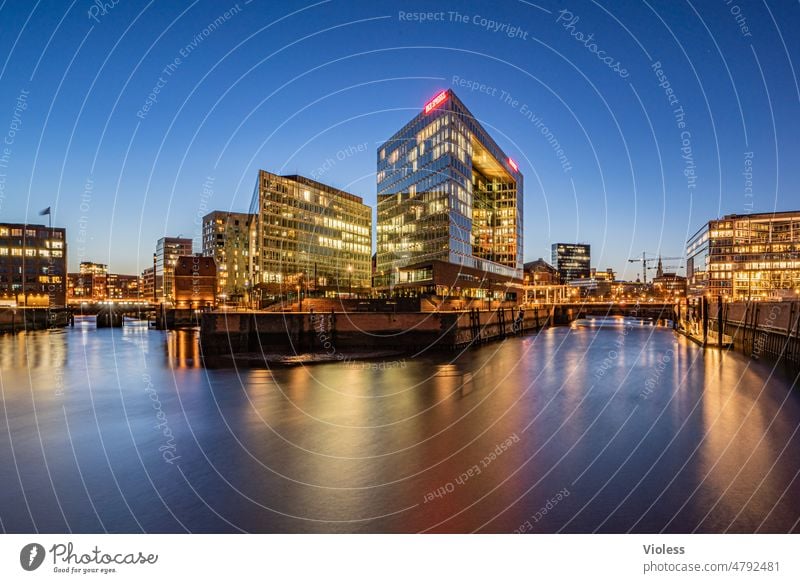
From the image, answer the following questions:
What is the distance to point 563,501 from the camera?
1331 centimetres

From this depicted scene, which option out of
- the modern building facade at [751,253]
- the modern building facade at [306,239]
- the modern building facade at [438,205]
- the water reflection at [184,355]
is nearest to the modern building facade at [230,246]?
the modern building facade at [306,239]

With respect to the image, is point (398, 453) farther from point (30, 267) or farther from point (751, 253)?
point (751, 253)

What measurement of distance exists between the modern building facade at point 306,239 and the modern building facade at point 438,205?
18.8 m

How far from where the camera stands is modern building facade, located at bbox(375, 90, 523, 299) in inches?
3243

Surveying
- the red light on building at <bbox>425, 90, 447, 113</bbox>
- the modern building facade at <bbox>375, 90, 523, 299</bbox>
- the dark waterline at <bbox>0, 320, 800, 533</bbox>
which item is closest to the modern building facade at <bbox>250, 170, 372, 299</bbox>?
the modern building facade at <bbox>375, 90, 523, 299</bbox>

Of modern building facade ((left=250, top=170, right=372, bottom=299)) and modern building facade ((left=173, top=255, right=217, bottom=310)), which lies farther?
modern building facade ((left=173, top=255, right=217, bottom=310))

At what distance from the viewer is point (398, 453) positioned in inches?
702

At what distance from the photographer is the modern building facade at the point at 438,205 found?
82375 mm

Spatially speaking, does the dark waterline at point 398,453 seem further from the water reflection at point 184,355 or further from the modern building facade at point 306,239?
the modern building facade at point 306,239

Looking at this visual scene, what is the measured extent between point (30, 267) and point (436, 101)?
11491cm

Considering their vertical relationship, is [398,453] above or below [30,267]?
below

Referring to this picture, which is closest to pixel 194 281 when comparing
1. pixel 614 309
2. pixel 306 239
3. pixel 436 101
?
pixel 306 239

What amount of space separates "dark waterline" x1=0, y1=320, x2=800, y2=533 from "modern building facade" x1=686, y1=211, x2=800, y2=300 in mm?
124121

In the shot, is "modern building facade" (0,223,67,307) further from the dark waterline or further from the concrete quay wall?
the dark waterline
